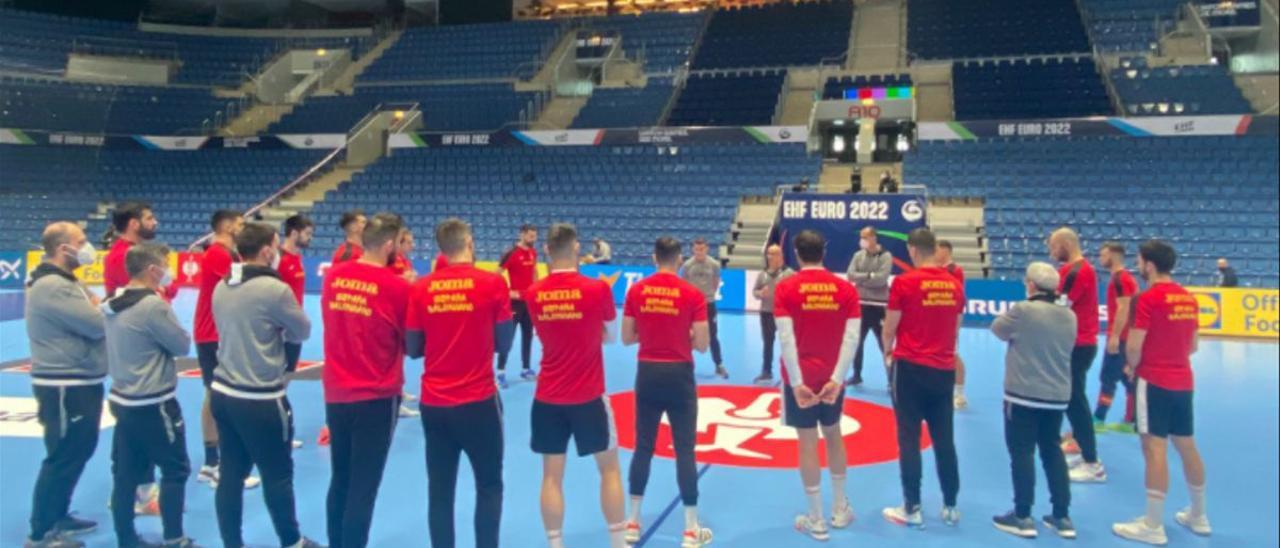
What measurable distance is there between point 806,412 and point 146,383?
3.52 metres

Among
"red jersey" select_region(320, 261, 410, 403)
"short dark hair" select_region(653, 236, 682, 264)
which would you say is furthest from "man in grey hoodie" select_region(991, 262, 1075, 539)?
"red jersey" select_region(320, 261, 410, 403)

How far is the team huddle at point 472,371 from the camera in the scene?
382 centimetres

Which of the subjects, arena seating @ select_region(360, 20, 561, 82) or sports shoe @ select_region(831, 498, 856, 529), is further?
arena seating @ select_region(360, 20, 561, 82)

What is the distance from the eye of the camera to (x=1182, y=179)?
A: 14.1 metres

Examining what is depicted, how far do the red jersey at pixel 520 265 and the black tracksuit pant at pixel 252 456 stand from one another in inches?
176

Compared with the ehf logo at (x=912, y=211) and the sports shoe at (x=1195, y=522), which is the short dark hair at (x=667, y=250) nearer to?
the sports shoe at (x=1195, y=522)

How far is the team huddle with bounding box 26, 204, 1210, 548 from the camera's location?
3.82 metres

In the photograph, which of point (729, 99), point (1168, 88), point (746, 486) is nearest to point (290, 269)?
point (746, 486)

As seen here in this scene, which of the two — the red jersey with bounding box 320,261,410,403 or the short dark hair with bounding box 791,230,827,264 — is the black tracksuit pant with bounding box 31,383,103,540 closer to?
the red jersey with bounding box 320,261,410,403

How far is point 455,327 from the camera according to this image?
12.2ft

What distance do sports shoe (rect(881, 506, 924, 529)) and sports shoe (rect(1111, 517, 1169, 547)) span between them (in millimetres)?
1105

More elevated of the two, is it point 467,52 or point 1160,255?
point 467,52

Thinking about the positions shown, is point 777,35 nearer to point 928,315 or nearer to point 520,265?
point 520,265

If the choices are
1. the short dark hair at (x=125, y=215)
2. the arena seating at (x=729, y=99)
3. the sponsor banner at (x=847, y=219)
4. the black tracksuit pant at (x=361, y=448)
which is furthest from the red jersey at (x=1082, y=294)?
the arena seating at (x=729, y=99)
